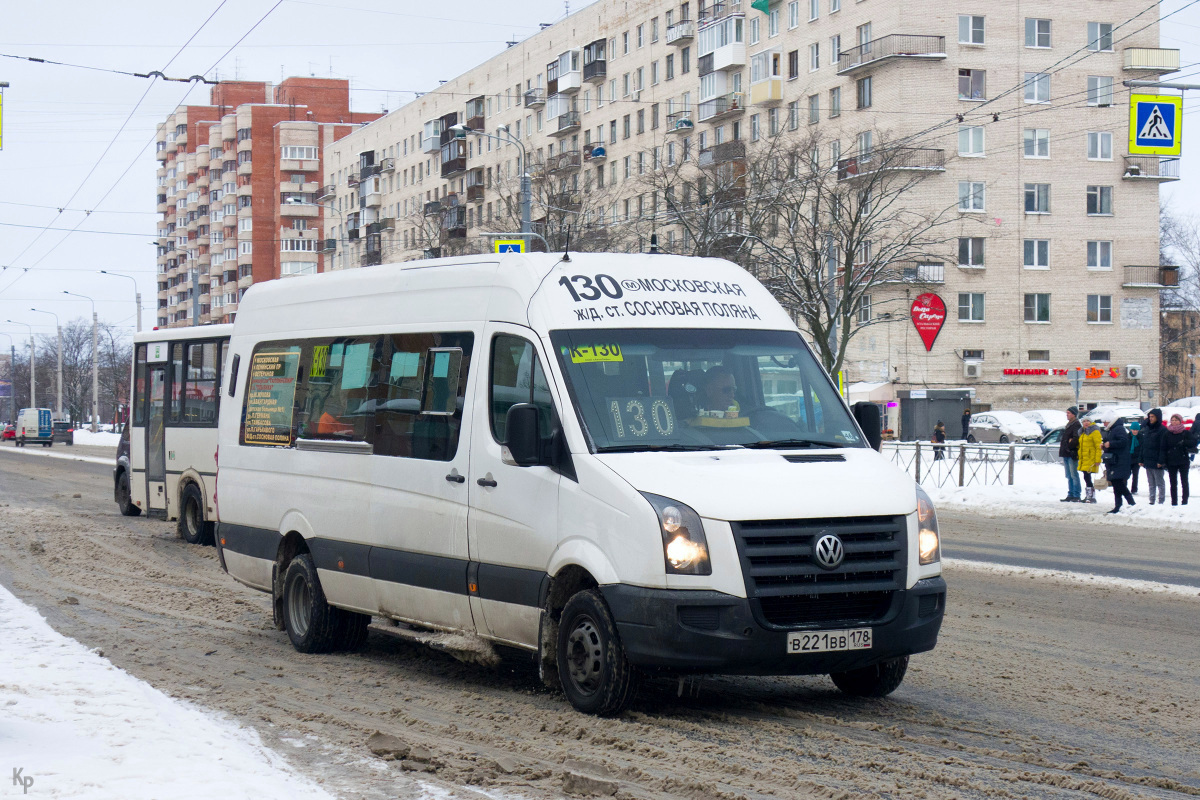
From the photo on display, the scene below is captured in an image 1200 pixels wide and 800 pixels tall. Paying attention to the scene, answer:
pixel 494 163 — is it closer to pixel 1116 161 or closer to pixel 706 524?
pixel 1116 161

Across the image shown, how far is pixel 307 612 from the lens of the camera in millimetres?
9742

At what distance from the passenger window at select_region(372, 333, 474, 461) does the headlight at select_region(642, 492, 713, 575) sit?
6.07ft

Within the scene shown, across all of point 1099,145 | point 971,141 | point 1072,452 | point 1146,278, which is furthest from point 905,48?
point 1072,452

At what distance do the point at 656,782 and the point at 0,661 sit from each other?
453cm

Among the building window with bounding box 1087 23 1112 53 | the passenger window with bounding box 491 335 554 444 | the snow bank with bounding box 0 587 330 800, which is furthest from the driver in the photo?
the building window with bounding box 1087 23 1112 53

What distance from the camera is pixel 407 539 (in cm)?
857

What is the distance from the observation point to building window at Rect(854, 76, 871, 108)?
63.9 m

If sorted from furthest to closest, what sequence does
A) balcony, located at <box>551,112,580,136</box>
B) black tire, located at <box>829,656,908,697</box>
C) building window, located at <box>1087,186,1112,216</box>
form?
balcony, located at <box>551,112,580,136</box> → building window, located at <box>1087,186,1112,216</box> → black tire, located at <box>829,656,908,697</box>

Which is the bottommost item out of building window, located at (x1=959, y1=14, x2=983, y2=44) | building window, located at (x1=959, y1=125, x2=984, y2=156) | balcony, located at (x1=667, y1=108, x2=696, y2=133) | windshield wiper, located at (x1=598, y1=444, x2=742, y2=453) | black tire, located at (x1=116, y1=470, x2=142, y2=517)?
black tire, located at (x1=116, y1=470, x2=142, y2=517)

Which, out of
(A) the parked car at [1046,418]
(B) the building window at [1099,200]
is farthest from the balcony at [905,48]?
(A) the parked car at [1046,418]

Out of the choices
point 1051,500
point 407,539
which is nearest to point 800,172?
point 1051,500

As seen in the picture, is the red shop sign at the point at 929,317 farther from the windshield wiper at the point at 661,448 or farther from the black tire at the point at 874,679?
the windshield wiper at the point at 661,448

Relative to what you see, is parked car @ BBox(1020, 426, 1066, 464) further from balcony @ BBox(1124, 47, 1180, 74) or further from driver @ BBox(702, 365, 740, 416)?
balcony @ BBox(1124, 47, 1180, 74)

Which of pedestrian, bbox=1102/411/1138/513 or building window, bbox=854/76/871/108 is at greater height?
building window, bbox=854/76/871/108
